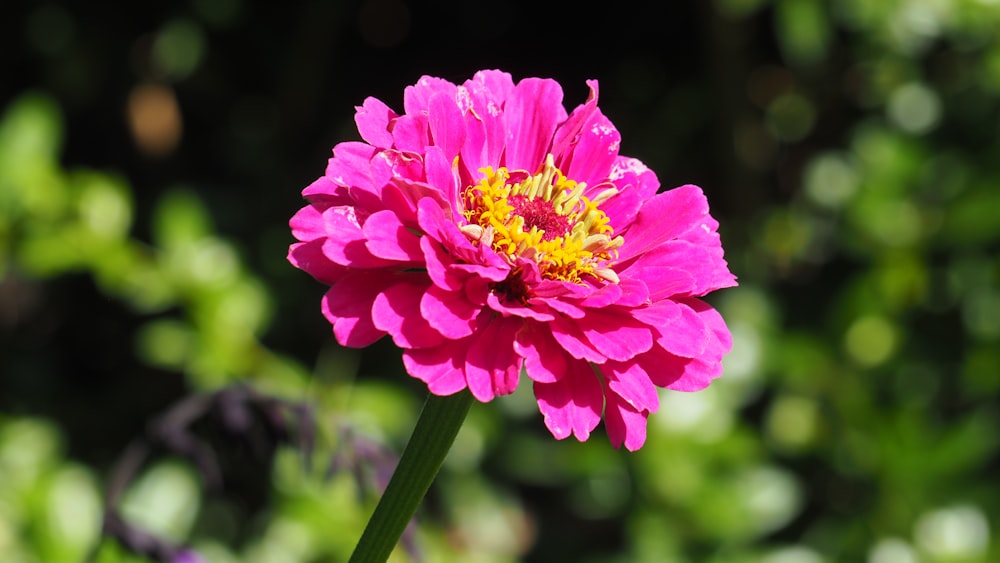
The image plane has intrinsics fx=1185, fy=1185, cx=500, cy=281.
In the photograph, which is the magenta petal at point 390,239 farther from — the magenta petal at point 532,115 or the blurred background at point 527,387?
the blurred background at point 527,387

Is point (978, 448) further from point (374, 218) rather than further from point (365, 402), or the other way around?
point (374, 218)

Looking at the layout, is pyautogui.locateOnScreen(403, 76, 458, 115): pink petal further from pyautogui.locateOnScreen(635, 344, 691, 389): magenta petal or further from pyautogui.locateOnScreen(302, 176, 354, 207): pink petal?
pyautogui.locateOnScreen(635, 344, 691, 389): magenta petal

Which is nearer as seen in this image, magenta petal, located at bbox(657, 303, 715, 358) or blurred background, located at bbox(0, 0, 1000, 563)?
magenta petal, located at bbox(657, 303, 715, 358)

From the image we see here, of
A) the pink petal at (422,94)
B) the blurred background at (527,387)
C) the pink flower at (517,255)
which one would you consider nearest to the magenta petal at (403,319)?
the pink flower at (517,255)

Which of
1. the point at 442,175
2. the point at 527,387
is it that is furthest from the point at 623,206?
the point at 527,387

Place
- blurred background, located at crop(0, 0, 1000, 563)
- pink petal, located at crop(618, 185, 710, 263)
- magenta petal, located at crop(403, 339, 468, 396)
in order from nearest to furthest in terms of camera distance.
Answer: magenta petal, located at crop(403, 339, 468, 396) → pink petal, located at crop(618, 185, 710, 263) → blurred background, located at crop(0, 0, 1000, 563)

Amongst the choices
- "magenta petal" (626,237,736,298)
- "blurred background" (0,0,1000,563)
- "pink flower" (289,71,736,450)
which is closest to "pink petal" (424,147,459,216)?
"pink flower" (289,71,736,450)

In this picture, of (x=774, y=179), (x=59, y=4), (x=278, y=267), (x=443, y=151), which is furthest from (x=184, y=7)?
(x=443, y=151)
